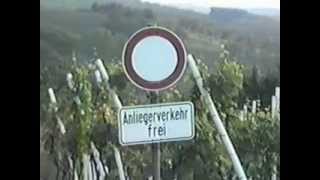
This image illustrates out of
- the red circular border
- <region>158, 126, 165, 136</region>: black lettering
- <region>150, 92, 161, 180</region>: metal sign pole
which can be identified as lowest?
<region>150, 92, 161, 180</region>: metal sign pole

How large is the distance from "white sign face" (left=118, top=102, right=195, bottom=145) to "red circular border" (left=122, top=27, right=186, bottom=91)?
0.07 meters

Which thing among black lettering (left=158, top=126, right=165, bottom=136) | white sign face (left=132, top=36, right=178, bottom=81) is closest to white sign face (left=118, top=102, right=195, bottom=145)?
black lettering (left=158, top=126, right=165, bottom=136)

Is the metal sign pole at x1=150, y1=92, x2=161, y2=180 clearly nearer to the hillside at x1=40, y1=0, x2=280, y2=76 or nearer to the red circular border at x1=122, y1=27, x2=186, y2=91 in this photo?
the red circular border at x1=122, y1=27, x2=186, y2=91

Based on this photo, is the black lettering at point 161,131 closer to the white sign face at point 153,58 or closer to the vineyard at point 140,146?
the vineyard at point 140,146

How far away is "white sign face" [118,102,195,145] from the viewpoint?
8.07ft

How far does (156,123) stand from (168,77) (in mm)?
160

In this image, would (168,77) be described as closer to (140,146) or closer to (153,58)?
(153,58)

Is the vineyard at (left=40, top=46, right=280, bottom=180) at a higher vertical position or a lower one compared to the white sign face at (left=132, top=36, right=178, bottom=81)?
lower

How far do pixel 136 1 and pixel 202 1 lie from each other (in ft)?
0.78

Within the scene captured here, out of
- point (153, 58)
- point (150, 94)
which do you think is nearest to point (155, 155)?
point (150, 94)
